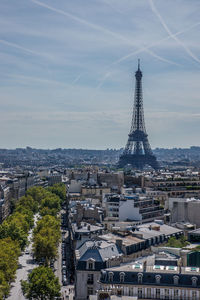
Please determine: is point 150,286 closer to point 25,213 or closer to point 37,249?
point 37,249

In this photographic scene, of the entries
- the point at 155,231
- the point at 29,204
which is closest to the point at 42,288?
the point at 155,231

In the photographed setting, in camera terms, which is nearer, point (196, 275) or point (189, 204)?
point (196, 275)

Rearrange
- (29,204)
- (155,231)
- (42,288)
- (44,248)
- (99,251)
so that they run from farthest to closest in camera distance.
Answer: (29,204), (44,248), (155,231), (42,288), (99,251)

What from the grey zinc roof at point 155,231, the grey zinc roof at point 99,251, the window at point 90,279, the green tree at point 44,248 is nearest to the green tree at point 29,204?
the green tree at point 44,248

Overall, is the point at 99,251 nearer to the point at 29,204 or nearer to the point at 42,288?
the point at 42,288

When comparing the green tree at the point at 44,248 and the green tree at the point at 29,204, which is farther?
the green tree at the point at 29,204

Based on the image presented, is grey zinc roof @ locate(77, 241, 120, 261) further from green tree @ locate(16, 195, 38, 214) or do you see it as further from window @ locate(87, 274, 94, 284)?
green tree @ locate(16, 195, 38, 214)

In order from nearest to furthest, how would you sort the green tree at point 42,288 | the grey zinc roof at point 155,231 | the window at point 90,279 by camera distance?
the window at point 90,279 → the green tree at point 42,288 → the grey zinc roof at point 155,231

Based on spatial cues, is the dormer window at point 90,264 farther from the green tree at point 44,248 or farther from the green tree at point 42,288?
the green tree at point 44,248

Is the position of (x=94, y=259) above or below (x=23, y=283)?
above

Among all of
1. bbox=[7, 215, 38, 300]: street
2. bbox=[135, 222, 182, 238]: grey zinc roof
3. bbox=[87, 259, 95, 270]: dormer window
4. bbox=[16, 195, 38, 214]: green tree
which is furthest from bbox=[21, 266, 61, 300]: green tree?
bbox=[16, 195, 38, 214]: green tree

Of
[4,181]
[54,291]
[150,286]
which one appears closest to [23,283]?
[54,291]
